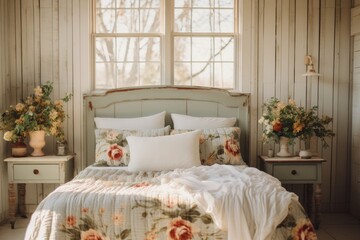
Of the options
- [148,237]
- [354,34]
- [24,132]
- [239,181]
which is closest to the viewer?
[148,237]

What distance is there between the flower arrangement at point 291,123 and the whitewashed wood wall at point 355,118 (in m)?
0.42

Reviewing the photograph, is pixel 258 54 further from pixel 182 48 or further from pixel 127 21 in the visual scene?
pixel 127 21

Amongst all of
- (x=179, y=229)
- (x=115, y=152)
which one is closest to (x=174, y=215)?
(x=179, y=229)

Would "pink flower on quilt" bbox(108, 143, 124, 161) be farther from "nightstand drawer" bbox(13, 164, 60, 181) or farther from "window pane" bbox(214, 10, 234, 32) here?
"window pane" bbox(214, 10, 234, 32)

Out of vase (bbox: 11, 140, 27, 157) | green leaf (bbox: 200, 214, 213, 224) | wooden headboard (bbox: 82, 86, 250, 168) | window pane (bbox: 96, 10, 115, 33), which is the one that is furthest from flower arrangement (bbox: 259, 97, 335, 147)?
A: vase (bbox: 11, 140, 27, 157)

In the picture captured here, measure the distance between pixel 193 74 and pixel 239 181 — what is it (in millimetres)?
2088

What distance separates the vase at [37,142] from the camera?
14.4 ft

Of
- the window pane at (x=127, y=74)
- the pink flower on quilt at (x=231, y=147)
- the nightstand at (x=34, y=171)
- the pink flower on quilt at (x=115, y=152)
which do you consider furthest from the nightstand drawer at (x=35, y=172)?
the pink flower on quilt at (x=231, y=147)

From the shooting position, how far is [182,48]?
4.86 metres

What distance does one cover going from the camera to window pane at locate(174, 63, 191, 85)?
4855mm

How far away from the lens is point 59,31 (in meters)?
4.71

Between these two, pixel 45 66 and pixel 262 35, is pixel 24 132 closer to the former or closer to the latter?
pixel 45 66

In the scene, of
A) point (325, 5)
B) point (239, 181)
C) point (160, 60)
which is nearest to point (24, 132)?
point (160, 60)

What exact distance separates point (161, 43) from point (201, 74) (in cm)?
57
